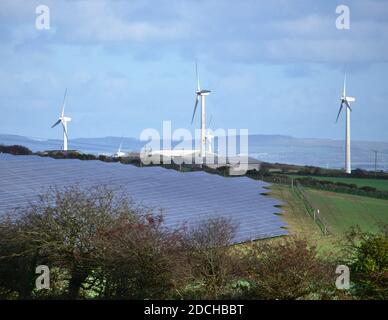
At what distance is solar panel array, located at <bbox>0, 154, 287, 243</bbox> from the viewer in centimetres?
3506

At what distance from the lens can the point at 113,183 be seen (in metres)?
39.3

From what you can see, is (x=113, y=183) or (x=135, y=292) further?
(x=113, y=183)

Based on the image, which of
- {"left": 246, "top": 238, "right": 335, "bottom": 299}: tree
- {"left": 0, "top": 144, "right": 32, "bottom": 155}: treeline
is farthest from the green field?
{"left": 0, "top": 144, "right": 32, "bottom": 155}: treeline

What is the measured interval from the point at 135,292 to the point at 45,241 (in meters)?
3.42

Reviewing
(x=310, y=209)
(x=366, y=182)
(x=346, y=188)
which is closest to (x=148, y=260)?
(x=310, y=209)

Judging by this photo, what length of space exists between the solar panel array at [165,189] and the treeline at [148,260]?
6.33 m

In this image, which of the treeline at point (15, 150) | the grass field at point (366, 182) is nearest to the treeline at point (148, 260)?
the grass field at point (366, 182)

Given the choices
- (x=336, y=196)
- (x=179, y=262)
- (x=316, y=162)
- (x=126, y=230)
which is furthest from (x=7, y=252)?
(x=316, y=162)

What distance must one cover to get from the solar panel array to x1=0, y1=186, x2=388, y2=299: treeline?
6.33m

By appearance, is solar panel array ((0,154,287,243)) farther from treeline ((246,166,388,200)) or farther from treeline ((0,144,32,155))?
treeline ((0,144,32,155))

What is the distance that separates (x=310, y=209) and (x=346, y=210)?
295 centimetres

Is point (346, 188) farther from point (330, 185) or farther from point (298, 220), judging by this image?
point (298, 220)

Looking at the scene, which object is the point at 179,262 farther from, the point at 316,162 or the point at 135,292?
the point at 316,162

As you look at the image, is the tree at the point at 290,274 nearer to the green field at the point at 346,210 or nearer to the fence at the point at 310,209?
the green field at the point at 346,210
